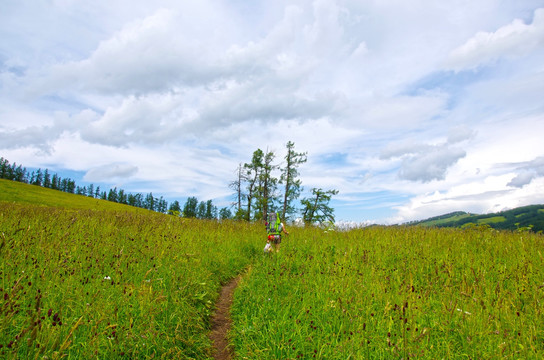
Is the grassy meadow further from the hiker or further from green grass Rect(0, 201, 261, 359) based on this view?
the hiker

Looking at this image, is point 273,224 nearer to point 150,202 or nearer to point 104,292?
point 104,292

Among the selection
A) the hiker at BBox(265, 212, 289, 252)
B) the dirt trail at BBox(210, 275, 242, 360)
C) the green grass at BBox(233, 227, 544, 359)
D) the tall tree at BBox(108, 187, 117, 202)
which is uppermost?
the tall tree at BBox(108, 187, 117, 202)

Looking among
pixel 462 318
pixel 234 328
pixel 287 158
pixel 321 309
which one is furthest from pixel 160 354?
pixel 287 158

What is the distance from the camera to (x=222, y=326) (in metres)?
5.39

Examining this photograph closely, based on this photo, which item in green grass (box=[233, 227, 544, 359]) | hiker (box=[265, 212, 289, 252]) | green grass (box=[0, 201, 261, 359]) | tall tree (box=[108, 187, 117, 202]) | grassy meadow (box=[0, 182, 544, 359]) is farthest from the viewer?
tall tree (box=[108, 187, 117, 202])

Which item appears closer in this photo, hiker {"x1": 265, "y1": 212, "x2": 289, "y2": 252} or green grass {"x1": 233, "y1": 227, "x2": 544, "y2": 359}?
green grass {"x1": 233, "y1": 227, "x2": 544, "y2": 359}

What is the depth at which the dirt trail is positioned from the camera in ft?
14.8

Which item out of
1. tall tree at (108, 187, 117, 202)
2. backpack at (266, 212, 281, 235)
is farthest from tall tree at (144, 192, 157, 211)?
backpack at (266, 212, 281, 235)

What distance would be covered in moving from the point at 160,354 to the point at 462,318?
4.76 meters

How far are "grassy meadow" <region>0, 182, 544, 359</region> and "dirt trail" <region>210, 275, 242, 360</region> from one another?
179mm

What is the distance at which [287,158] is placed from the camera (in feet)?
119

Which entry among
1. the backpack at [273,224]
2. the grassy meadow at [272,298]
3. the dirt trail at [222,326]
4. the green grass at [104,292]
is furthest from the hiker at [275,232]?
the dirt trail at [222,326]

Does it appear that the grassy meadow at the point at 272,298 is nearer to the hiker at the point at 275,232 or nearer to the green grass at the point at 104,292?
the green grass at the point at 104,292

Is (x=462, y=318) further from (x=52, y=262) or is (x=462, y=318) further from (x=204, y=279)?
(x=52, y=262)
